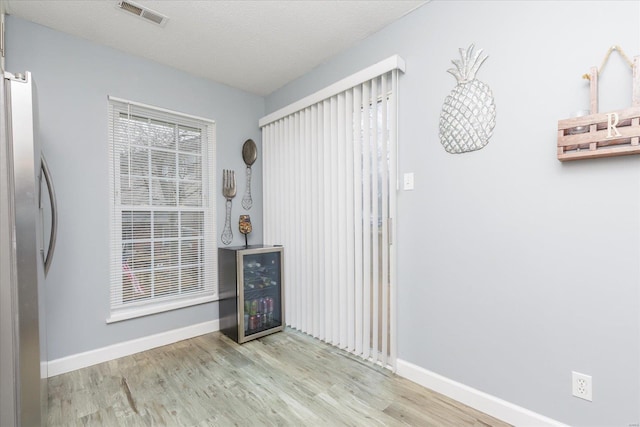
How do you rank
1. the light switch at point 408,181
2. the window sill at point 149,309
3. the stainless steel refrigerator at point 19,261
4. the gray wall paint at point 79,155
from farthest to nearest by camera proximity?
the window sill at point 149,309
the gray wall paint at point 79,155
the light switch at point 408,181
the stainless steel refrigerator at point 19,261

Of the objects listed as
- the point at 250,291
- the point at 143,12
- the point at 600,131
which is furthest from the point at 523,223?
the point at 143,12

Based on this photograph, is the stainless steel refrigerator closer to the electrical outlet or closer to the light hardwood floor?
the light hardwood floor

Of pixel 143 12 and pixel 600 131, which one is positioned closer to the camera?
pixel 600 131

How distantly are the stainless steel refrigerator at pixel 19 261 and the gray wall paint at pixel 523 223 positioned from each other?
2.04 m

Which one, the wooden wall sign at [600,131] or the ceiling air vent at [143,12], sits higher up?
the ceiling air vent at [143,12]

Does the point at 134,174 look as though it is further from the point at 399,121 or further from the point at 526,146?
the point at 526,146

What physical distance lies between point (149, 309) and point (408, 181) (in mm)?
2485

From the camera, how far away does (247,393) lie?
2002 mm

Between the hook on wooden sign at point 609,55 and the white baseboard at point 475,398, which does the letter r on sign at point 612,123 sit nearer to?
the hook on wooden sign at point 609,55

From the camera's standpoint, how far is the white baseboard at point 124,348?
89.5 inches

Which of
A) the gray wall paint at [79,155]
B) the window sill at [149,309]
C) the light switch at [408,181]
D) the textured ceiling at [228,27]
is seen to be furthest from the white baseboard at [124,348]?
the textured ceiling at [228,27]

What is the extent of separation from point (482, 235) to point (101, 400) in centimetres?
260

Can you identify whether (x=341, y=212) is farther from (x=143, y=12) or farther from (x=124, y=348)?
(x=124, y=348)

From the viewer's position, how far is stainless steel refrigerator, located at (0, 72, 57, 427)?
1208 millimetres
